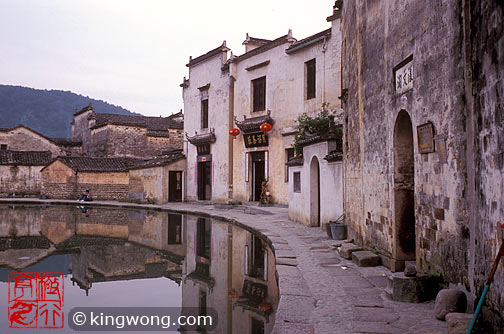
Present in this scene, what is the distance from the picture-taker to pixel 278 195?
1780 centimetres

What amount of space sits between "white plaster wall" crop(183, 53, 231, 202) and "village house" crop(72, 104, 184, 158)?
Answer: 8.62m

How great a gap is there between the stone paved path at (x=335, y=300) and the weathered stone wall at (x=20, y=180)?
2917cm

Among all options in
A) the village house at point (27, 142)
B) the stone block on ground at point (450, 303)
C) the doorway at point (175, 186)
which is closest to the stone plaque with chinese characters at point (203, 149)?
the doorway at point (175, 186)

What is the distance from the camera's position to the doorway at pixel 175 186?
80.1ft

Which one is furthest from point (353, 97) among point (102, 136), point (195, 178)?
point (102, 136)

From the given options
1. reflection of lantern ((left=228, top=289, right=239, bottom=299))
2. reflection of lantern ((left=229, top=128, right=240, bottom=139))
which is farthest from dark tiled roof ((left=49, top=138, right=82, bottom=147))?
reflection of lantern ((left=228, top=289, right=239, bottom=299))

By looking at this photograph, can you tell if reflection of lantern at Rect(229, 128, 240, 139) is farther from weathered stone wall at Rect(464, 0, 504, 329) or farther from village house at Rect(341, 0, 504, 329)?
weathered stone wall at Rect(464, 0, 504, 329)

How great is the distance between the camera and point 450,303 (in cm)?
388

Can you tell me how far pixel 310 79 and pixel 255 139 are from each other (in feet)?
12.7

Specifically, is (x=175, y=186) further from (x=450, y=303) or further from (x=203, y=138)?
(x=450, y=303)

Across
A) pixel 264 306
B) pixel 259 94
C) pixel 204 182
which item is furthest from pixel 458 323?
pixel 204 182

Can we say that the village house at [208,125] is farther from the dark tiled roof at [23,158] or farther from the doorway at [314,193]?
the dark tiled roof at [23,158]

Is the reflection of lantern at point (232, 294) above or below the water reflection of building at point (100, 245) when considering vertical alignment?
below

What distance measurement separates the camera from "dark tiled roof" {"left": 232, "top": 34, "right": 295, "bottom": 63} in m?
17.9
